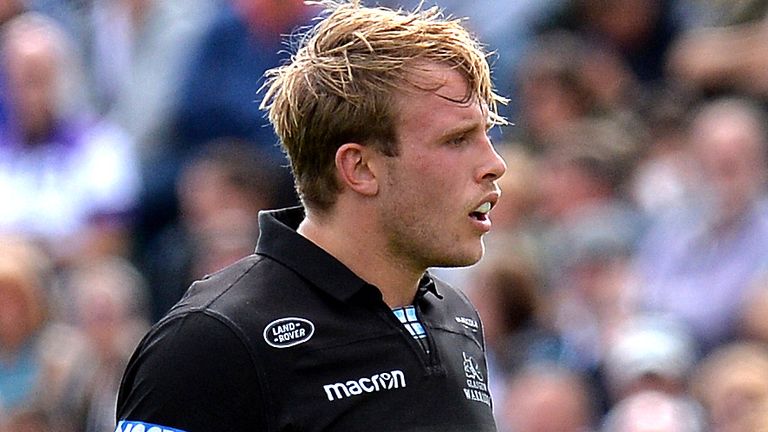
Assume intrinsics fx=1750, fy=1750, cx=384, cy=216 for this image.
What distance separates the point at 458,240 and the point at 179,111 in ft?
16.9

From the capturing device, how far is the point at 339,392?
338 cm

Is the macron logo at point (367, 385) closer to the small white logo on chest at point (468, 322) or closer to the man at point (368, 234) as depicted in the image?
the man at point (368, 234)

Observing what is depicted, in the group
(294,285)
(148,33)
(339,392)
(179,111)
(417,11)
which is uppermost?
(148,33)

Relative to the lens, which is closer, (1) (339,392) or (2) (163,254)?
(1) (339,392)

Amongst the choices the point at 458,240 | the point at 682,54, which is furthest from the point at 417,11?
the point at 682,54

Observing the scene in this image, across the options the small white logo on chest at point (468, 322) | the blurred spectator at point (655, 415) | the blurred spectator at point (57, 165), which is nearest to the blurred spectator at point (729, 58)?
the blurred spectator at point (655, 415)

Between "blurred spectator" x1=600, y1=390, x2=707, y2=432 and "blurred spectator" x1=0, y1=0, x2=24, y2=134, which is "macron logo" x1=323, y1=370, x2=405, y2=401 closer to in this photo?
"blurred spectator" x1=600, y1=390, x2=707, y2=432

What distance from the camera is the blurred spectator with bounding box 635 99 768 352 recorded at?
6.52 metres

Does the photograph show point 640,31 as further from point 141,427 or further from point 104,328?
point 141,427

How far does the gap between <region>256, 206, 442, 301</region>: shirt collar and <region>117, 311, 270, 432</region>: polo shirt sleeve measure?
25 cm

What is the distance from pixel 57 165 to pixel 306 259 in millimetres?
5124

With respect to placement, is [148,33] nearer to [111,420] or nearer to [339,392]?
[111,420]

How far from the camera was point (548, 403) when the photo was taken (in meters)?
6.19

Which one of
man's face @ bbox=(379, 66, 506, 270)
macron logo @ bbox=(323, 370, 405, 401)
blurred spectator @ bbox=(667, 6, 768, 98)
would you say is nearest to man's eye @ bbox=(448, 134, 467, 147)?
man's face @ bbox=(379, 66, 506, 270)
